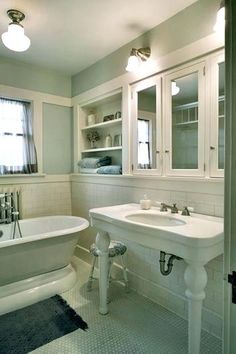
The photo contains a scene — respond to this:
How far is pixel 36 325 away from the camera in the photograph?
189 cm

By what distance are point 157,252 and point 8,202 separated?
1824 millimetres

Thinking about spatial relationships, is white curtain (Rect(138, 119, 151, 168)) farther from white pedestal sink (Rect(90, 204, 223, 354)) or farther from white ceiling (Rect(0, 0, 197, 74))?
white ceiling (Rect(0, 0, 197, 74))

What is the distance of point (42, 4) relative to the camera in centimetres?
188

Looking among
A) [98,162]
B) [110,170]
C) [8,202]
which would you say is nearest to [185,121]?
[110,170]

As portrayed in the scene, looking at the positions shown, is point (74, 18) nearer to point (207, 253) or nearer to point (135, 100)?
point (135, 100)

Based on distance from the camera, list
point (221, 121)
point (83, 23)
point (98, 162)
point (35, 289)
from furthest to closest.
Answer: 1. point (98, 162)
2. point (35, 289)
3. point (83, 23)
4. point (221, 121)

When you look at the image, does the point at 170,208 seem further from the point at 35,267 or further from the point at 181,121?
the point at 35,267

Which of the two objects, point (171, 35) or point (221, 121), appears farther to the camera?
point (171, 35)

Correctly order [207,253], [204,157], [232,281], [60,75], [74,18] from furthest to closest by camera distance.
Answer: [60,75] → [74,18] → [204,157] → [207,253] → [232,281]

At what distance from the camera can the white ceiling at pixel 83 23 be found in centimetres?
189

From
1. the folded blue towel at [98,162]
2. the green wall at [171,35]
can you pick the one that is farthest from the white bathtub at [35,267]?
the green wall at [171,35]

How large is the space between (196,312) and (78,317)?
3.50 ft

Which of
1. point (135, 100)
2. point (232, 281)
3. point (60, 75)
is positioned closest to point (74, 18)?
point (135, 100)

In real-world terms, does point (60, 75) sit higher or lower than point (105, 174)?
Answer: higher
